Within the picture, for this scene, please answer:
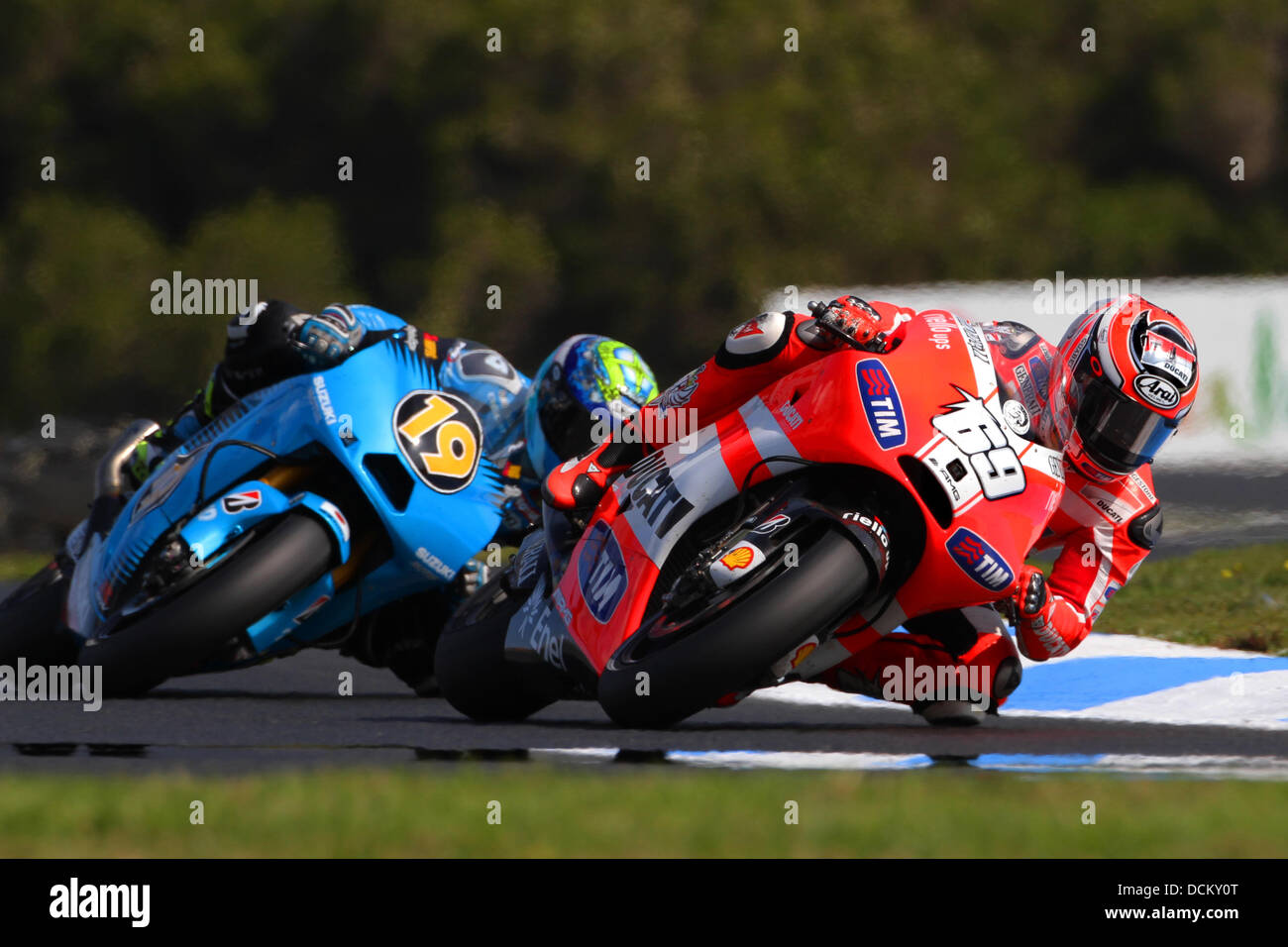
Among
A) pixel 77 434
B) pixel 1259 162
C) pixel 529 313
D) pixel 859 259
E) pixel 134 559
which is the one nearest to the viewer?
pixel 134 559

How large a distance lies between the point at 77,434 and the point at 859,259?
44.1 feet

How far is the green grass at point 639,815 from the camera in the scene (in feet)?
13.4

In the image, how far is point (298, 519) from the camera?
652 cm

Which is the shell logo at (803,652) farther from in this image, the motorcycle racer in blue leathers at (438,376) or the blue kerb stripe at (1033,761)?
the motorcycle racer in blue leathers at (438,376)

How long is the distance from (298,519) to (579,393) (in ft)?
3.13

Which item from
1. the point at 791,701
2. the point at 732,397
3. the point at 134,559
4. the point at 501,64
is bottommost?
the point at 791,701

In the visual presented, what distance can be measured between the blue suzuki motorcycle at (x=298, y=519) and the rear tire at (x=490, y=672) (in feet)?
1.61

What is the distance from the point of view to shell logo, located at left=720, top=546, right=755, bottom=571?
5113mm

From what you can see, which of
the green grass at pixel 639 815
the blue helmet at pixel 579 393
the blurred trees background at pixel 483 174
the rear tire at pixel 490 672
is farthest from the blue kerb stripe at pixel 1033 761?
the blurred trees background at pixel 483 174

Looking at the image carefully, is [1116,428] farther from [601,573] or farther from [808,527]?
[601,573]

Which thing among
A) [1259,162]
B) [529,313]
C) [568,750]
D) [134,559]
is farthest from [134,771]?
[1259,162]

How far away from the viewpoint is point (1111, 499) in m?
5.78

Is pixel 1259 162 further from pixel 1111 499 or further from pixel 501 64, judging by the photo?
pixel 1111 499

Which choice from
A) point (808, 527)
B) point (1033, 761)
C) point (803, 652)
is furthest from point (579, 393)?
point (1033, 761)
